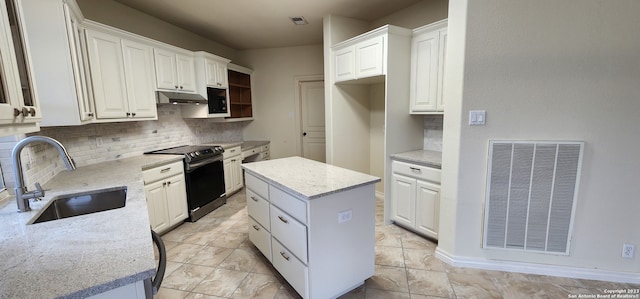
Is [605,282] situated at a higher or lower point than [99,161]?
lower

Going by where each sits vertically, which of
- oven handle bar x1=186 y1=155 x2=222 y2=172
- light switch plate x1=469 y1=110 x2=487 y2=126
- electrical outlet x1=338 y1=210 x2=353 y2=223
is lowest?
electrical outlet x1=338 y1=210 x2=353 y2=223

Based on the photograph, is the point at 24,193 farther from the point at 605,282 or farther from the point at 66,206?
the point at 605,282

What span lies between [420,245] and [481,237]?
60 centimetres

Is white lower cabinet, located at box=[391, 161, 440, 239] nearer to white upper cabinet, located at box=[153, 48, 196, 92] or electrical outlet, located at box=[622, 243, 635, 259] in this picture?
electrical outlet, located at box=[622, 243, 635, 259]

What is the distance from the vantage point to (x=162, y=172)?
279 cm

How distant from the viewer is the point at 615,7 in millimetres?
1729

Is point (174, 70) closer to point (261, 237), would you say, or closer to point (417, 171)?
point (261, 237)

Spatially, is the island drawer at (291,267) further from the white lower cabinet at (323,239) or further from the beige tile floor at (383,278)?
the beige tile floor at (383,278)

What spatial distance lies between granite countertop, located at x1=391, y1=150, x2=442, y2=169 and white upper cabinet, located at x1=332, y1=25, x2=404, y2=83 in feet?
3.04

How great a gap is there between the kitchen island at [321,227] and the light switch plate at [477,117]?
0.93 meters

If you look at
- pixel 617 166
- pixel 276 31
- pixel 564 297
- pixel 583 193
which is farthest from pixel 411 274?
pixel 276 31

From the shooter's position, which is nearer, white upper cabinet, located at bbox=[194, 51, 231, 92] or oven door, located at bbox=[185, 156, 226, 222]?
oven door, located at bbox=[185, 156, 226, 222]

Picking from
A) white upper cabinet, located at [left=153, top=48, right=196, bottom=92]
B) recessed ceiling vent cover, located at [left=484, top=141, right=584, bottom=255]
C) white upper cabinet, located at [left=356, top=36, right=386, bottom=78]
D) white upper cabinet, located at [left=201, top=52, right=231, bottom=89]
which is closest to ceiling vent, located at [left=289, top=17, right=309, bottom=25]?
white upper cabinet, located at [left=356, top=36, right=386, bottom=78]

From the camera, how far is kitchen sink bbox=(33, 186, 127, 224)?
5.25 ft
